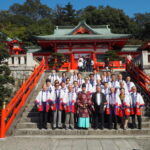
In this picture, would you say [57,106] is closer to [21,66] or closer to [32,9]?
[21,66]

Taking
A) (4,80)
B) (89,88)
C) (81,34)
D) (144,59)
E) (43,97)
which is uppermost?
(81,34)

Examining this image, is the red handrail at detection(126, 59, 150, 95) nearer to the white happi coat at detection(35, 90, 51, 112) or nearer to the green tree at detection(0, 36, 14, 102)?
the white happi coat at detection(35, 90, 51, 112)

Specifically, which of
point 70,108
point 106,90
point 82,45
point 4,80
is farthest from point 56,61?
point 70,108

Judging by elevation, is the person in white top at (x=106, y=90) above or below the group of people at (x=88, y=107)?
above

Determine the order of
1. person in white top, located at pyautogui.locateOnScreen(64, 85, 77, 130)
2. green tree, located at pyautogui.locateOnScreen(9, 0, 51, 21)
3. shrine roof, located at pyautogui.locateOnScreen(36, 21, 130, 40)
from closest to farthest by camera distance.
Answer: person in white top, located at pyautogui.locateOnScreen(64, 85, 77, 130)
shrine roof, located at pyautogui.locateOnScreen(36, 21, 130, 40)
green tree, located at pyautogui.locateOnScreen(9, 0, 51, 21)

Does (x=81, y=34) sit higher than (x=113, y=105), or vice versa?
(x=81, y=34)

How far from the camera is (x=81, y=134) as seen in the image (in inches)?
219

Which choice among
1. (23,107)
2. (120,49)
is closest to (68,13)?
(120,49)

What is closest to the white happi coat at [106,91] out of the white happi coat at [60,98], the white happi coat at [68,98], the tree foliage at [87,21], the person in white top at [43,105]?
the white happi coat at [68,98]

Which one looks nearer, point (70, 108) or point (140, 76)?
point (70, 108)

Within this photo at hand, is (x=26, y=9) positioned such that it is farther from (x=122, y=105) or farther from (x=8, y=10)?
(x=122, y=105)

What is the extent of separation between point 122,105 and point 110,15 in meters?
46.7

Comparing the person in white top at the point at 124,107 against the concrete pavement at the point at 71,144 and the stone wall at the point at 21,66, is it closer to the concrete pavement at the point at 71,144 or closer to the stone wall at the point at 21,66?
the concrete pavement at the point at 71,144

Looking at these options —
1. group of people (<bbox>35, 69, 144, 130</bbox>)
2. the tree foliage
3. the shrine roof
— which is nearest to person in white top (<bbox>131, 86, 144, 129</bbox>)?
group of people (<bbox>35, 69, 144, 130</bbox>)
